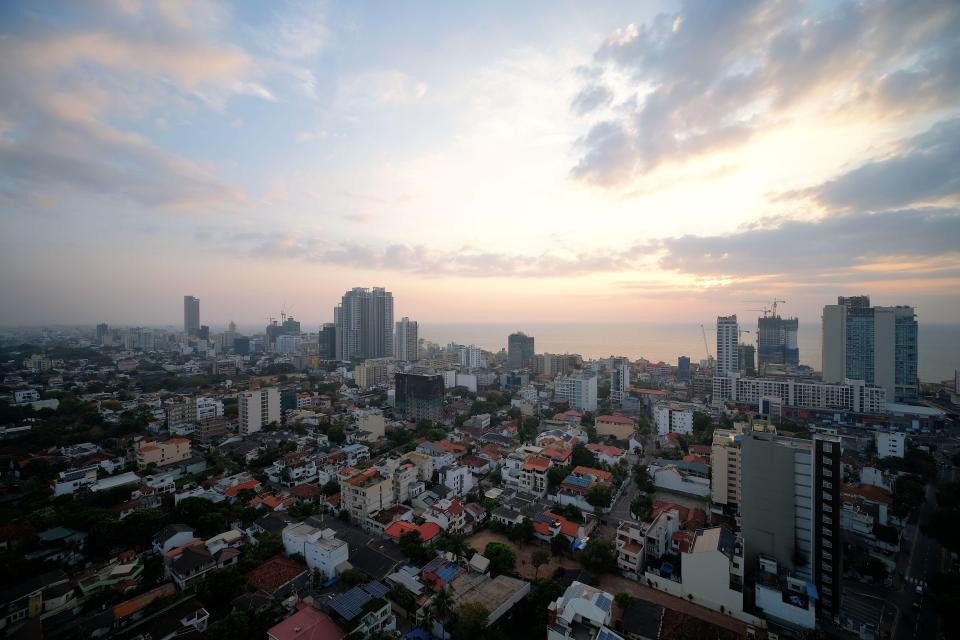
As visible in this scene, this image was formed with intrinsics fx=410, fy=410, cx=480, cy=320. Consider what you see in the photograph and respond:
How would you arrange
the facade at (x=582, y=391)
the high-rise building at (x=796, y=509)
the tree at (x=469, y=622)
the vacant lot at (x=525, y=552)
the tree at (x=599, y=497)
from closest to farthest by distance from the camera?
the tree at (x=469, y=622) < the high-rise building at (x=796, y=509) < the vacant lot at (x=525, y=552) < the tree at (x=599, y=497) < the facade at (x=582, y=391)

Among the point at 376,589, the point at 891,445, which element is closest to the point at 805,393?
the point at 891,445

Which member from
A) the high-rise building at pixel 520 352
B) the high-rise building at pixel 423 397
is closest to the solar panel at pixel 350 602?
the high-rise building at pixel 423 397

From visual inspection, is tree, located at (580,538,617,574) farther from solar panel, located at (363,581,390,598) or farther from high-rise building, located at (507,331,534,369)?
high-rise building, located at (507,331,534,369)

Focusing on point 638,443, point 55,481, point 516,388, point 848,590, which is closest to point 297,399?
point 55,481

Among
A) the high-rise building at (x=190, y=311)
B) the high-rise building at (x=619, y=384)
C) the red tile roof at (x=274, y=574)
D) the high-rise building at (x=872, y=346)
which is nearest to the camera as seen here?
the red tile roof at (x=274, y=574)

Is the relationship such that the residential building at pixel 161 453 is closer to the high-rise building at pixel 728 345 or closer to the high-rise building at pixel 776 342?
the high-rise building at pixel 728 345

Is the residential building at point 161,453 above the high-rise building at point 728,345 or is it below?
below

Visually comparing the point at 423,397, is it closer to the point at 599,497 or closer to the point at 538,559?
the point at 599,497
